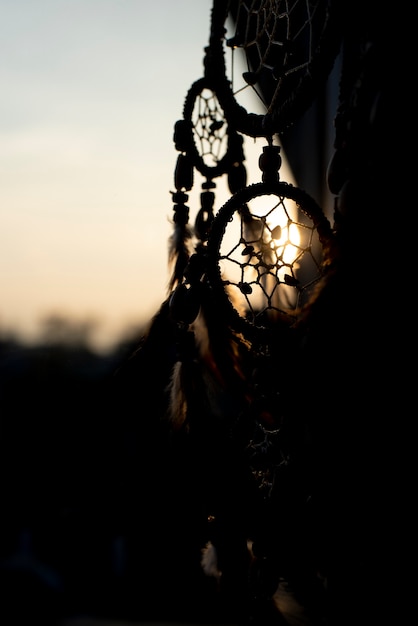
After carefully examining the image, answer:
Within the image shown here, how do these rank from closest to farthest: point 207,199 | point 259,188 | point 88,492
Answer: point 259,188 < point 207,199 < point 88,492

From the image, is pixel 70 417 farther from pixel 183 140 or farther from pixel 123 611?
pixel 183 140

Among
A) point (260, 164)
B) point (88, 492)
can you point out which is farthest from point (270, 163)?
point (88, 492)

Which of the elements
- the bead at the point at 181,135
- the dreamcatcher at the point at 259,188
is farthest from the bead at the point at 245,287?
the bead at the point at 181,135

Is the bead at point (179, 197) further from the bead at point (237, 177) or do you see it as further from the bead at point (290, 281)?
the bead at point (290, 281)

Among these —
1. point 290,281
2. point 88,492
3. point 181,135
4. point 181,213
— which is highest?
point 181,135

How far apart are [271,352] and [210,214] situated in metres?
0.62

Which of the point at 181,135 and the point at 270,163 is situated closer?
the point at 270,163

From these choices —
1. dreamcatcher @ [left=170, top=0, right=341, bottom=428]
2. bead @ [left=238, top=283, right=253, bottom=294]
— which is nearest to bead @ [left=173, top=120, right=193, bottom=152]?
dreamcatcher @ [left=170, top=0, right=341, bottom=428]

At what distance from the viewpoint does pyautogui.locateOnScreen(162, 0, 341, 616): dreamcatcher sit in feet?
3.59

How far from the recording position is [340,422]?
910 mm

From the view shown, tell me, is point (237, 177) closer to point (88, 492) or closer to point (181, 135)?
point (181, 135)

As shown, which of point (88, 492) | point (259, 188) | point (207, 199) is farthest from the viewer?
point (88, 492)

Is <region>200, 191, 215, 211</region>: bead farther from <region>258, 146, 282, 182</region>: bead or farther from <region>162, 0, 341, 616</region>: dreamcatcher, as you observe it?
<region>258, 146, 282, 182</region>: bead

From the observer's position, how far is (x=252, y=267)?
1.27 meters
